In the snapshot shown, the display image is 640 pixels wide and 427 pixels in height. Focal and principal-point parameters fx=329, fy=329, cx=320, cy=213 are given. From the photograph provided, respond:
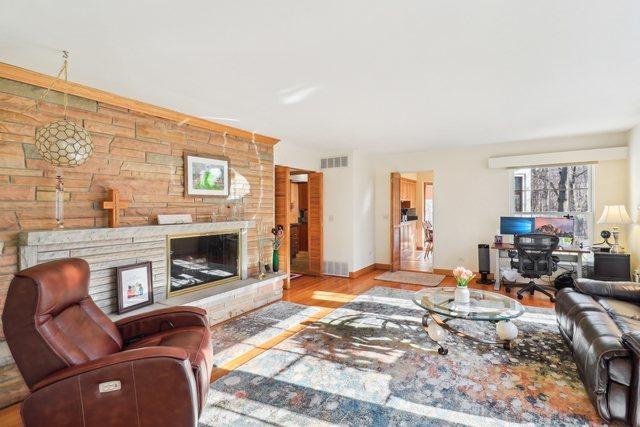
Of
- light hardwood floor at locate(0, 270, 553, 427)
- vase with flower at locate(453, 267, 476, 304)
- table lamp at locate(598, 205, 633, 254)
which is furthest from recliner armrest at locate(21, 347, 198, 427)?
table lamp at locate(598, 205, 633, 254)

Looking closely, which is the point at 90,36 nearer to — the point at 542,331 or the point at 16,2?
the point at 16,2

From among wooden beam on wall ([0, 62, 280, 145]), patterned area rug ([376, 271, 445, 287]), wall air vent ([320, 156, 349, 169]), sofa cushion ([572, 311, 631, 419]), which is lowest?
patterned area rug ([376, 271, 445, 287])

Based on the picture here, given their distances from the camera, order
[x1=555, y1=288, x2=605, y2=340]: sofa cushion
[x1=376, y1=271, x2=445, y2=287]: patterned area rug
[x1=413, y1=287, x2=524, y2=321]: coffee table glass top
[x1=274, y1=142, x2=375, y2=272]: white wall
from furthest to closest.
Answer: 1. [x1=274, y1=142, x2=375, y2=272]: white wall
2. [x1=376, y1=271, x2=445, y2=287]: patterned area rug
3. [x1=413, y1=287, x2=524, y2=321]: coffee table glass top
4. [x1=555, y1=288, x2=605, y2=340]: sofa cushion

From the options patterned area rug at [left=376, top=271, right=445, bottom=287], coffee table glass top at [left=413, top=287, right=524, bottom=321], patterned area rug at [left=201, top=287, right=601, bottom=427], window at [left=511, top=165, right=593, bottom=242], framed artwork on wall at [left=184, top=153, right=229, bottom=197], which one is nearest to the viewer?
patterned area rug at [left=201, top=287, right=601, bottom=427]

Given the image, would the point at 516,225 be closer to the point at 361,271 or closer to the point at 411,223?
the point at 361,271

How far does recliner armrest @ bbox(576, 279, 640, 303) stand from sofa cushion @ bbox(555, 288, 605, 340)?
0.10 metres

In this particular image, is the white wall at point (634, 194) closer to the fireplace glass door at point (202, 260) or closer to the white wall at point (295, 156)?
the white wall at point (295, 156)

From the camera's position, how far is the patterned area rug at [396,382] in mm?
2125

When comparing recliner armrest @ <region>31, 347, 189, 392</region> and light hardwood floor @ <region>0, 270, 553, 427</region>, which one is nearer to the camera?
recliner armrest @ <region>31, 347, 189, 392</region>

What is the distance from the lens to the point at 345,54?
93.0 inches

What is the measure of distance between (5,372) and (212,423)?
163 centimetres

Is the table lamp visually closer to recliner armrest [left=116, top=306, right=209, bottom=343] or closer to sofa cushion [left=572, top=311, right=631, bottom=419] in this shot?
sofa cushion [left=572, top=311, right=631, bottom=419]

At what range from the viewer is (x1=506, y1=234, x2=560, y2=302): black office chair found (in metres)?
4.65

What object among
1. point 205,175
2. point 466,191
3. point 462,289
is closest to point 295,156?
point 205,175
